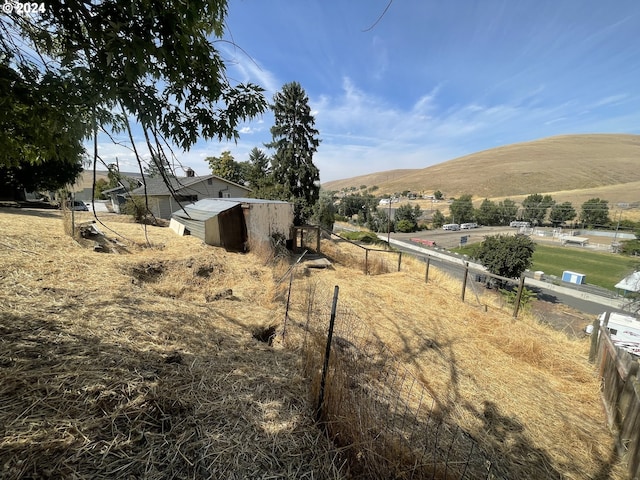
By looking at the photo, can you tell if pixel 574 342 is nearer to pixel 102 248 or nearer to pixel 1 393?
pixel 1 393

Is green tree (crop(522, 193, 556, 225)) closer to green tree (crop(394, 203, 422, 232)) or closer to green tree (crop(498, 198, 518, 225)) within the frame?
green tree (crop(498, 198, 518, 225))

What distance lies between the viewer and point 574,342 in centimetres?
635

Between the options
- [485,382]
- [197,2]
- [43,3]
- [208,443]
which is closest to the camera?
[43,3]

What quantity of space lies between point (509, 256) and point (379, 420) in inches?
952

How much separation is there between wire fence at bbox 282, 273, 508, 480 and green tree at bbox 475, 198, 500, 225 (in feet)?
236

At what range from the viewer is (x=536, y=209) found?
6134 cm

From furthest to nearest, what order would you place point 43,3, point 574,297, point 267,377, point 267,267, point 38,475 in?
1. point 574,297
2. point 267,267
3. point 267,377
4. point 43,3
5. point 38,475

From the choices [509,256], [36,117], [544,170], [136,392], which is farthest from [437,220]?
[36,117]

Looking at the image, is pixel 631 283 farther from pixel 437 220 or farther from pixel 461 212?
pixel 461 212

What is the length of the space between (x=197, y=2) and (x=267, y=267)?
7521 mm

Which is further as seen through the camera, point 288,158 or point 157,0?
point 288,158

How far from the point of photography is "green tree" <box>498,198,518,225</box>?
63062 mm

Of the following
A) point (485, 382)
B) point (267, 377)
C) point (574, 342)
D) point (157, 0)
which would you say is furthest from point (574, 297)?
point (157, 0)

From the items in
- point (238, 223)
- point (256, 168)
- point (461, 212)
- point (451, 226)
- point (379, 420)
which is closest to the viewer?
point (379, 420)
